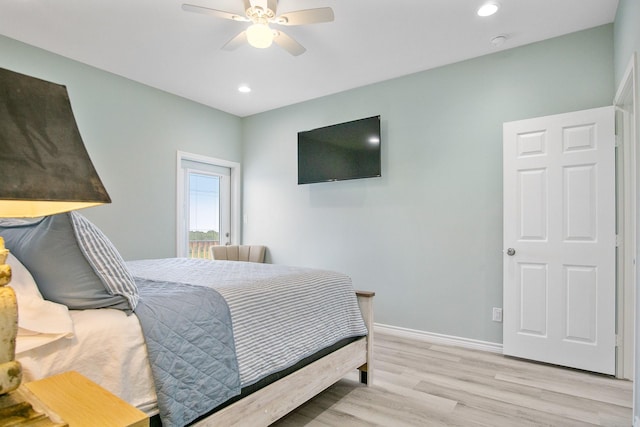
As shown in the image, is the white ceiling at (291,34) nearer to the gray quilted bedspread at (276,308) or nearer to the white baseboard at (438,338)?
the gray quilted bedspread at (276,308)

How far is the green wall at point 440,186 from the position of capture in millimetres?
3049

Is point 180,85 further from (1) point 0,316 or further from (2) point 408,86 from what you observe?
(1) point 0,316

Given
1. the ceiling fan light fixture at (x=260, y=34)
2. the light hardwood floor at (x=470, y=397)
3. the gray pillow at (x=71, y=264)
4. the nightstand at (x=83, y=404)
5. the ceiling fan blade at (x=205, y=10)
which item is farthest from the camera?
the ceiling fan light fixture at (x=260, y=34)

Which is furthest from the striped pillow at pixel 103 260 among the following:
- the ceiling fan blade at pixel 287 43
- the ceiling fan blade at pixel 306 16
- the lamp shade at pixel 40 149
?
the ceiling fan blade at pixel 287 43

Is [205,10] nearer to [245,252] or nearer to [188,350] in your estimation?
[188,350]

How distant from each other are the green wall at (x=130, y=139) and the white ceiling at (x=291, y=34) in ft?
0.47

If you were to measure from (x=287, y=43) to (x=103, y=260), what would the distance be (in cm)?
207

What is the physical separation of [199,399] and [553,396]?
2304 mm

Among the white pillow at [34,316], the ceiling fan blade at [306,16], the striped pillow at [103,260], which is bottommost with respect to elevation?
the white pillow at [34,316]

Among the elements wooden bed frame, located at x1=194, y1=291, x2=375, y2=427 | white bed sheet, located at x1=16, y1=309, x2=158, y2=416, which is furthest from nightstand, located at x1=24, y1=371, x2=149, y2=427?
wooden bed frame, located at x1=194, y1=291, x2=375, y2=427

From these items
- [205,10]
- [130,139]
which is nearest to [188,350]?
[205,10]

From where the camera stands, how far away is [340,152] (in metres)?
4.09

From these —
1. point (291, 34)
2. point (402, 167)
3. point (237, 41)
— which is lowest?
point (402, 167)

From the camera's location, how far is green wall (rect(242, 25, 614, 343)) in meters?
3.05
